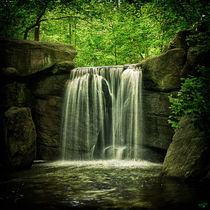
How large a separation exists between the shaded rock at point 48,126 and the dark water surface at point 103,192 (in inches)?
175

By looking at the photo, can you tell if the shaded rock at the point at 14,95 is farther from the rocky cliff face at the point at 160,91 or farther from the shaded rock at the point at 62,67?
the rocky cliff face at the point at 160,91

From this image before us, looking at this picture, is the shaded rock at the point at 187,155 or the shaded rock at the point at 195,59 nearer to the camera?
the shaded rock at the point at 187,155

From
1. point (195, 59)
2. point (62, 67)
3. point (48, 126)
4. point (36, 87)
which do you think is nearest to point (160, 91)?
→ point (195, 59)

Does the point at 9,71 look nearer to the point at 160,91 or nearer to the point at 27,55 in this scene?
the point at 27,55

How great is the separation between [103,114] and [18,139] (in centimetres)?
433

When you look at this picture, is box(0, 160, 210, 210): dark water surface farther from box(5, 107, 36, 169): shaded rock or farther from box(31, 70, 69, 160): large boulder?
box(31, 70, 69, 160): large boulder

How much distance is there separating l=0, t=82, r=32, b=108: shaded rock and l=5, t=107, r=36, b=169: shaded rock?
30.7 inches

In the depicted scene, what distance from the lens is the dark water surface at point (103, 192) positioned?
465 cm

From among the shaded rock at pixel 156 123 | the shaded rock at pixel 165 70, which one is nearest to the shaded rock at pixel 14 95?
the shaded rock at pixel 156 123

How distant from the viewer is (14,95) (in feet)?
36.8

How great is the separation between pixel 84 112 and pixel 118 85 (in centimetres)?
235

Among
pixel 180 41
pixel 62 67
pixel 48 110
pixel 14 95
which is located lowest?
pixel 48 110

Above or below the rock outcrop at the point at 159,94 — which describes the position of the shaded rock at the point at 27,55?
above

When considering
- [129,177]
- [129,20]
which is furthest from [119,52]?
[129,177]
